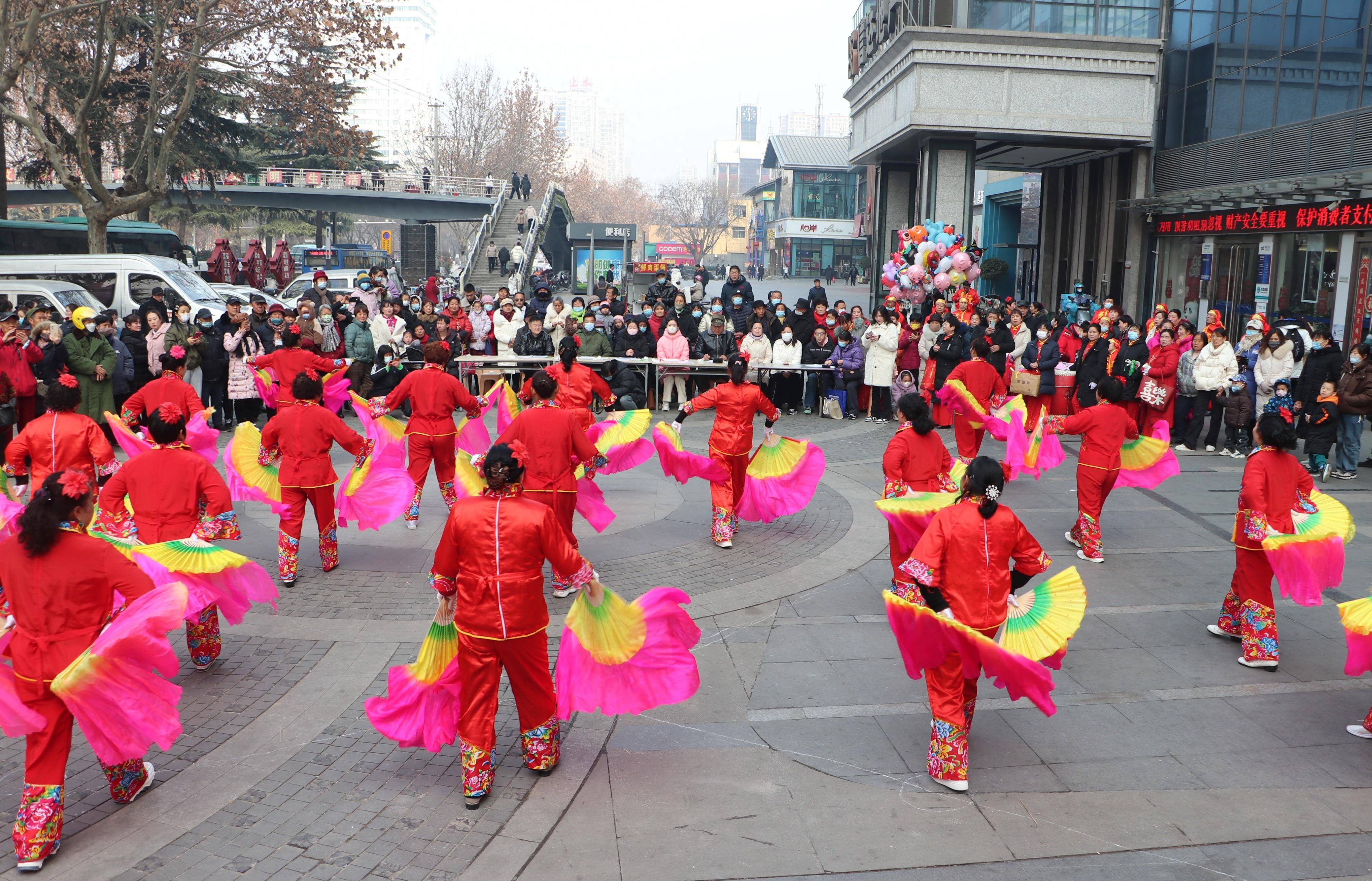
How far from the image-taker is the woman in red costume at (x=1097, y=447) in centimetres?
888

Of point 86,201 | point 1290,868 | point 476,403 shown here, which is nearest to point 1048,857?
point 1290,868

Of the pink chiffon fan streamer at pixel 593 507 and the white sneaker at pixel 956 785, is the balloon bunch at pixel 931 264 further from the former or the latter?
the white sneaker at pixel 956 785

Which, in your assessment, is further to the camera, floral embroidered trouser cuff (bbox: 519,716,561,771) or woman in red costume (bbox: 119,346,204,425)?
woman in red costume (bbox: 119,346,204,425)

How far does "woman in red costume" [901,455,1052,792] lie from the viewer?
5188mm

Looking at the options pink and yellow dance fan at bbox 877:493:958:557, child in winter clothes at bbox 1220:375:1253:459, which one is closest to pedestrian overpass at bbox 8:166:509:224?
child in winter clothes at bbox 1220:375:1253:459

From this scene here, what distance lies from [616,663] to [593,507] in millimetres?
3414

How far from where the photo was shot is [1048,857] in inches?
185

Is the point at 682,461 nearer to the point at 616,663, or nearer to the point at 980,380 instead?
the point at 980,380

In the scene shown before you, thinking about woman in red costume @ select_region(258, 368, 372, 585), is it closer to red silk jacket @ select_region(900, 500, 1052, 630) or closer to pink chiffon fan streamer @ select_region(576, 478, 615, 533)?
pink chiffon fan streamer @ select_region(576, 478, 615, 533)

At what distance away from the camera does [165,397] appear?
9172 millimetres

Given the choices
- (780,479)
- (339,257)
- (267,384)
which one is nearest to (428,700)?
(780,479)

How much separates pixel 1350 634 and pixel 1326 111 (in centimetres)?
1609

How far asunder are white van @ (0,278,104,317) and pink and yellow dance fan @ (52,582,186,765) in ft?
43.5

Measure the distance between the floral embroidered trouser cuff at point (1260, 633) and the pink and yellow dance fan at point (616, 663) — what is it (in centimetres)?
396
